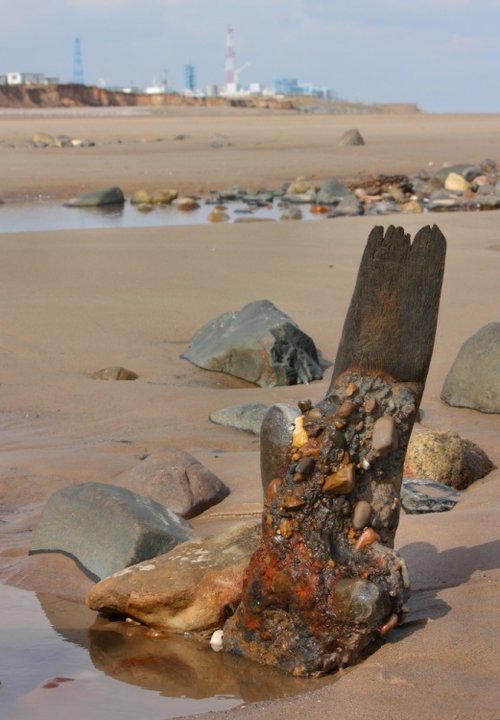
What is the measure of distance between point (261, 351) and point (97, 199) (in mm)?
11410

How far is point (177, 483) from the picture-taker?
15.8 ft

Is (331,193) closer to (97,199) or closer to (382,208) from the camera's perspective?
(382,208)

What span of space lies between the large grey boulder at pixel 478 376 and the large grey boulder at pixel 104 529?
A: 225cm

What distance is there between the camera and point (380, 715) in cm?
282

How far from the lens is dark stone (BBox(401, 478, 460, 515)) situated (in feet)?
14.9

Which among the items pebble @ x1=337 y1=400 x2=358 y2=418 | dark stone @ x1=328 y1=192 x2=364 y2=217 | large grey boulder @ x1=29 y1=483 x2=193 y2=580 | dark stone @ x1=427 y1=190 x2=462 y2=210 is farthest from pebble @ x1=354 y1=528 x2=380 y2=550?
dark stone @ x1=427 y1=190 x2=462 y2=210

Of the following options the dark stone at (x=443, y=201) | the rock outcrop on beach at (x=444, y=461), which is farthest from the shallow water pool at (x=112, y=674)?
the dark stone at (x=443, y=201)

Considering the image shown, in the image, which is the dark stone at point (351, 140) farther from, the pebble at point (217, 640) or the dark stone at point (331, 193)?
the pebble at point (217, 640)

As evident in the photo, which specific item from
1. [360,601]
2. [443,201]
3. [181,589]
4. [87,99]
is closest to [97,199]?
[443,201]

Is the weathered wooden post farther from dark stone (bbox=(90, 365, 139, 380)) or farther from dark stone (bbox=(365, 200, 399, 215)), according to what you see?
dark stone (bbox=(365, 200, 399, 215))

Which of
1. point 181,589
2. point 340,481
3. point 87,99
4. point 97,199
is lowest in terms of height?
point 97,199

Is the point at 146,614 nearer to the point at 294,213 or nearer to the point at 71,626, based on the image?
the point at 71,626

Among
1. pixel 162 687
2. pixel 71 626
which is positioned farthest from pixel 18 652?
pixel 162 687

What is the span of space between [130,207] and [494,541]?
47.4ft
